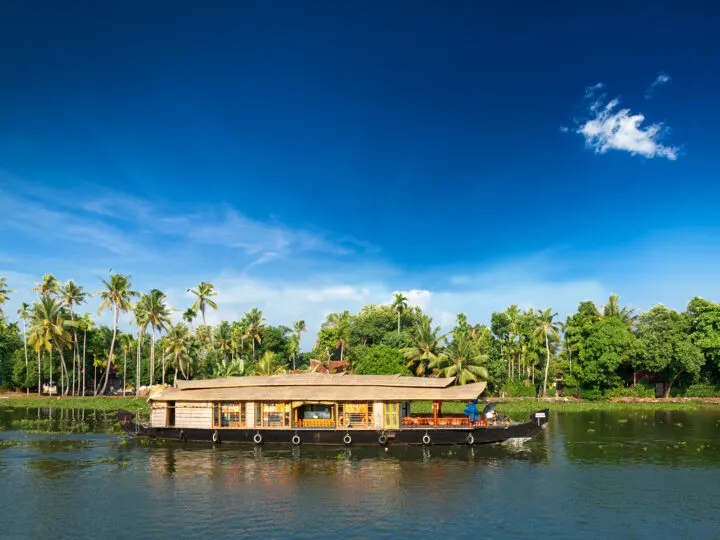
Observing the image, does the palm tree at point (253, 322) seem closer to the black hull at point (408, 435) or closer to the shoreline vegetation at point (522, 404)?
the shoreline vegetation at point (522, 404)

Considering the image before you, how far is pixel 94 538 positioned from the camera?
1730 centimetres


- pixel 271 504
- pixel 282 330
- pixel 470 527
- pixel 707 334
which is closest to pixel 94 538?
pixel 271 504

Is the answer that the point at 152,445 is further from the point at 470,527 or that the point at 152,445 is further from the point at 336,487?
the point at 470,527

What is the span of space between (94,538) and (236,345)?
74994 mm

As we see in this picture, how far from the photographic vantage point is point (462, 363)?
6231 centimetres

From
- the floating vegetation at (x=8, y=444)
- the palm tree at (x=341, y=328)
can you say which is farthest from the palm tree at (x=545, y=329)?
the floating vegetation at (x=8, y=444)

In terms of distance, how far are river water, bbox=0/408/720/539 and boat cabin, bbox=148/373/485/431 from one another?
64.3 inches

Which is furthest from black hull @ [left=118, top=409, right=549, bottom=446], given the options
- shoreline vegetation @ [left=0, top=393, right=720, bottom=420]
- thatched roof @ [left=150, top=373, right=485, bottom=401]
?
shoreline vegetation @ [left=0, top=393, right=720, bottom=420]

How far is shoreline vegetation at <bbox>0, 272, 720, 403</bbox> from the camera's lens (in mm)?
63750

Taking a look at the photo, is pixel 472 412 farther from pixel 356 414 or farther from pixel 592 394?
pixel 592 394

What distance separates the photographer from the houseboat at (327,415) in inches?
1258

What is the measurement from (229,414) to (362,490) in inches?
564

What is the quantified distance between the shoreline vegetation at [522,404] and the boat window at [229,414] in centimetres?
2159

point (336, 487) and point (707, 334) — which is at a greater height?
point (707, 334)
